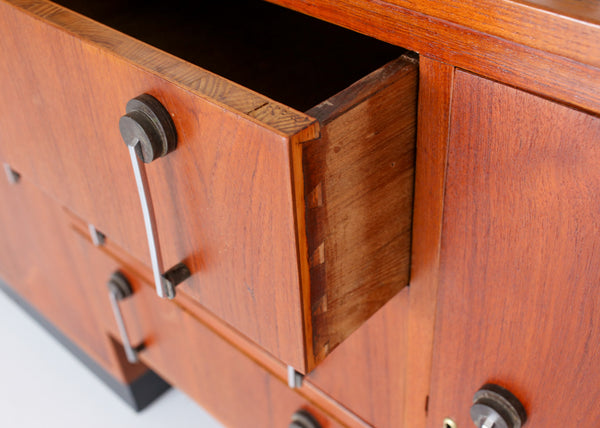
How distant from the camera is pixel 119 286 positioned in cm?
71

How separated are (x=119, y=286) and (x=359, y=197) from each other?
44 centimetres

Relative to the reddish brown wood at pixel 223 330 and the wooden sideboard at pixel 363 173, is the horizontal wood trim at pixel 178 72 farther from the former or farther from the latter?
the reddish brown wood at pixel 223 330

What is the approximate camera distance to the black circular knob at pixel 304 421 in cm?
60

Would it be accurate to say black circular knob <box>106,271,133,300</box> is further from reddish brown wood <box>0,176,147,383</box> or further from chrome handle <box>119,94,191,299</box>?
chrome handle <box>119,94,191,299</box>

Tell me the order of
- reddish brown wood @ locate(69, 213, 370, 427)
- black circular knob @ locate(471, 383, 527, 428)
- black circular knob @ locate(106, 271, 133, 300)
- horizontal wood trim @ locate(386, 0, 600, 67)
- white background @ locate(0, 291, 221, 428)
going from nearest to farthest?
1. horizontal wood trim @ locate(386, 0, 600, 67)
2. black circular knob @ locate(471, 383, 527, 428)
3. reddish brown wood @ locate(69, 213, 370, 427)
4. black circular knob @ locate(106, 271, 133, 300)
5. white background @ locate(0, 291, 221, 428)

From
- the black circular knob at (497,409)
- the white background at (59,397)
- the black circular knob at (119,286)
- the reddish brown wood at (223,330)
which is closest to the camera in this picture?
the black circular knob at (497,409)

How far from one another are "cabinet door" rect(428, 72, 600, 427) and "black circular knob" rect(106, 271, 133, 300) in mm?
403

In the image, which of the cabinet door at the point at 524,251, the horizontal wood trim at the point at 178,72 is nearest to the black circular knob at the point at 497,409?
the cabinet door at the point at 524,251

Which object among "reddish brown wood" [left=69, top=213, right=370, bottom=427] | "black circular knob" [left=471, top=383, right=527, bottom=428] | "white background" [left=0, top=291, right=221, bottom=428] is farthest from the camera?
"white background" [left=0, top=291, right=221, bottom=428]

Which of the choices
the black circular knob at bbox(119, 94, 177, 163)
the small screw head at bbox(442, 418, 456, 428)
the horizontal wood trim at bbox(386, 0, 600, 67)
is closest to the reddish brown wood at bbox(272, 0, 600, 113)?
the horizontal wood trim at bbox(386, 0, 600, 67)

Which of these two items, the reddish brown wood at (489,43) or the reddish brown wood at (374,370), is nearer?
the reddish brown wood at (489,43)

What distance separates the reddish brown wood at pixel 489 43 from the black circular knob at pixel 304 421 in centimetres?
39

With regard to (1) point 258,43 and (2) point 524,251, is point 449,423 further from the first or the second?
(1) point 258,43

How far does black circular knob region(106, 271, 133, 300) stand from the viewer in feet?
2.33
